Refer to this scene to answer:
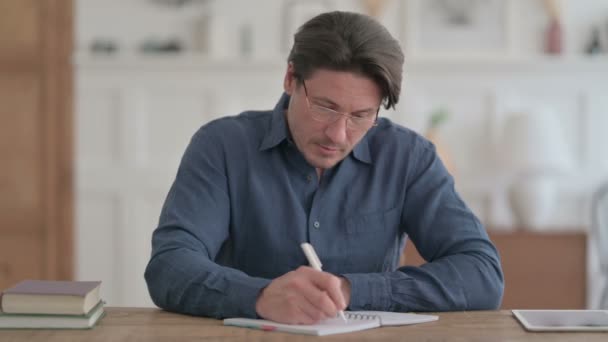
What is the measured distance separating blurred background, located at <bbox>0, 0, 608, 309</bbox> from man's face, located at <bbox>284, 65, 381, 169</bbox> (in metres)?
2.40

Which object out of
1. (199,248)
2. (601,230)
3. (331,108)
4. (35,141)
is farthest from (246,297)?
(35,141)

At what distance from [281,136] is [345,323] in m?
0.58

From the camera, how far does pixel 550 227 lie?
14.3ft

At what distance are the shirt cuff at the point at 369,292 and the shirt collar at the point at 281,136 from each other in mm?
400

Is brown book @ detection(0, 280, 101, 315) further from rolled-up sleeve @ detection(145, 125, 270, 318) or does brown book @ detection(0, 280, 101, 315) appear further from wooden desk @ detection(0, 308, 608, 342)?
rolled-up sleeve @ detection(145, 125, 270, 318)

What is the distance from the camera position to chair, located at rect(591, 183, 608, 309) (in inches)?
149

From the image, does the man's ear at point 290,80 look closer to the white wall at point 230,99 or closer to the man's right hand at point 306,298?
the man's right hand at point 306,298

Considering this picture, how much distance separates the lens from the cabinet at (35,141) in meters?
4.45

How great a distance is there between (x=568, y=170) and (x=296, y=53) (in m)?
2.65

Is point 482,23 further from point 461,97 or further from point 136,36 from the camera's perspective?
point 136,36

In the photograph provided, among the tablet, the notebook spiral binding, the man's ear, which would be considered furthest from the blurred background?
the notebook spiral binding

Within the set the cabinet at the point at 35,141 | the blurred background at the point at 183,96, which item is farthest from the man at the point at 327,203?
the cabinet at the point at 35,141

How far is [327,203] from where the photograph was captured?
2043mm

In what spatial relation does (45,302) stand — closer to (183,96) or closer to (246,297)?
(246,297)
